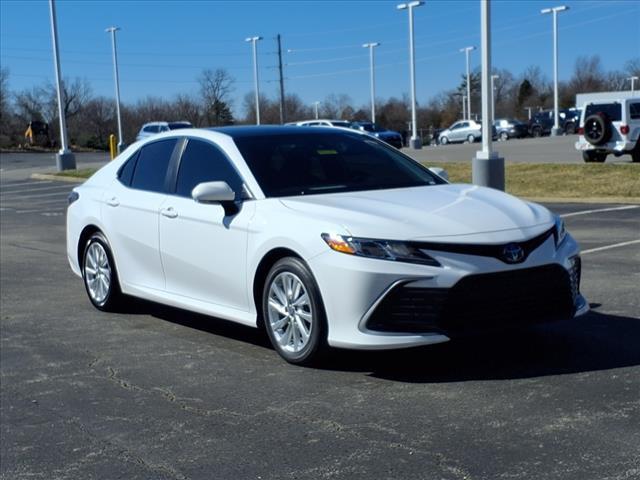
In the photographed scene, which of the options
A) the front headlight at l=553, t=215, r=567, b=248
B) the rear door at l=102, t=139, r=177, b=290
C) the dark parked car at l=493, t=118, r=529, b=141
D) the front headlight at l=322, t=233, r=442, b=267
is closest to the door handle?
the rear door at l=102, t=139, r=177, b=290

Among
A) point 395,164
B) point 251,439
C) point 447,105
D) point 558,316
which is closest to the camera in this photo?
point 251,439

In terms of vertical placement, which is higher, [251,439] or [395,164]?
[395,164]

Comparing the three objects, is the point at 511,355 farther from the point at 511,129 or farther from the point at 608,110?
the point at 511,129

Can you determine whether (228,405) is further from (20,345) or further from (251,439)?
(20,345)

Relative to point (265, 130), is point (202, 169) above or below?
below

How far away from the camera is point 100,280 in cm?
809

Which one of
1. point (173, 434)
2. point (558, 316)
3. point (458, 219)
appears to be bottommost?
point (173, 434)

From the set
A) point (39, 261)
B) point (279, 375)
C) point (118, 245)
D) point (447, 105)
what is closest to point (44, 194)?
point (39, 261)

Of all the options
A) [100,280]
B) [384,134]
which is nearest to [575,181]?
[100,280]

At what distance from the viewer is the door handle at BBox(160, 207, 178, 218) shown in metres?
6.92

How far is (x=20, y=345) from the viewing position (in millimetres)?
7020

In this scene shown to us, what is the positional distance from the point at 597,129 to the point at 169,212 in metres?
19.5

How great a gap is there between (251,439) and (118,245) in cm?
353

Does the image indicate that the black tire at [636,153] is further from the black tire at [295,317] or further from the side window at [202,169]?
the black tire at [295,317]
